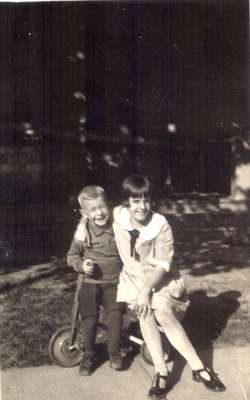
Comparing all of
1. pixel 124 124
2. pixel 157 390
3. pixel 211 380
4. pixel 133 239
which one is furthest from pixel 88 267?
pixel 124 124

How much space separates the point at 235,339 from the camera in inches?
176

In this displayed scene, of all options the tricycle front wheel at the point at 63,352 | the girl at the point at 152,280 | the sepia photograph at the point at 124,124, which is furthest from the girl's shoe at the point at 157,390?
the sepia photograph at the point at 124,124

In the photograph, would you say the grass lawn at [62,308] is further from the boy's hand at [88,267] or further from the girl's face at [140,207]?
the girl's face at [140,207]

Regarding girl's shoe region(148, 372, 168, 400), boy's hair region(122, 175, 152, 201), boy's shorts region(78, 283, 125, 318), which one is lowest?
girl's shoe region(148, 372, 168, 400)

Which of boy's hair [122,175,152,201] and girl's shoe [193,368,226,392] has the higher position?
boy's hair [122,175,152,201]

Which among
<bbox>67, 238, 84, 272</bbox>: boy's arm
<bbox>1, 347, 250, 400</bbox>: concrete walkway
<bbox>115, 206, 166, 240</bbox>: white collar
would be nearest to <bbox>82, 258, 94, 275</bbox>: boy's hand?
<bbox>67, 238, 84, 272</bbox>: boy's arm

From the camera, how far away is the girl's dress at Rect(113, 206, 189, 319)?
149 inches

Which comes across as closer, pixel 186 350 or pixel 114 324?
pixel 186 350

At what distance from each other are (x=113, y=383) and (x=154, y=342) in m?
0.38

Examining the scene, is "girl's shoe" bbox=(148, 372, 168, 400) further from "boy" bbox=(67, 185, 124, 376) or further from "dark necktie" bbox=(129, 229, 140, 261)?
"dark necktie" bbox=(129, 229, 140, 261)

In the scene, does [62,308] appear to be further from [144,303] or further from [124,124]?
[124,124]

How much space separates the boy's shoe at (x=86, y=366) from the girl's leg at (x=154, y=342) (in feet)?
1.43

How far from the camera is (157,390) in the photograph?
345 centimetres

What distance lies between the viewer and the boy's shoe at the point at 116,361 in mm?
3859
